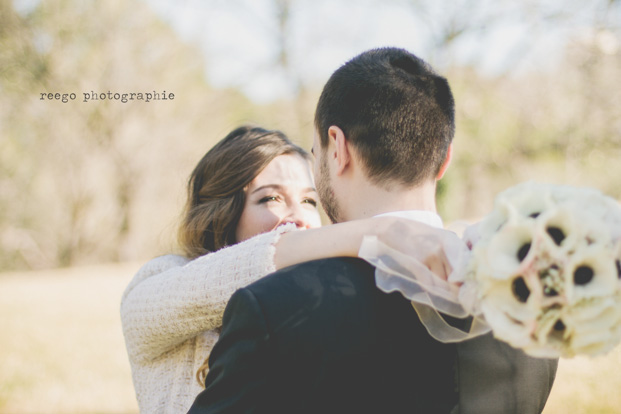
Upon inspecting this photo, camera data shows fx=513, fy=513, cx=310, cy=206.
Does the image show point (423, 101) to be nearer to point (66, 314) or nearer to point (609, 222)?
point (609, 222)

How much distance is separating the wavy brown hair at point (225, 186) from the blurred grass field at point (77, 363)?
3.65m

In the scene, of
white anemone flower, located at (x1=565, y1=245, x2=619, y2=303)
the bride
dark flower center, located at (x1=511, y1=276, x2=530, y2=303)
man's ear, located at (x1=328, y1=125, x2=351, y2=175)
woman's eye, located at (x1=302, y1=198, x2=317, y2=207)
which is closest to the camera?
white anemone flower, located at (x1=565, y1=245, x2=619, y2=303)

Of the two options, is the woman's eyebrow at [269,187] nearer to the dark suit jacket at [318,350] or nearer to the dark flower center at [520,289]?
the dark suit jacket at [318,350]

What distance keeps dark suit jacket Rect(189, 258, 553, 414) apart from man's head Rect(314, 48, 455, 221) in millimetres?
430

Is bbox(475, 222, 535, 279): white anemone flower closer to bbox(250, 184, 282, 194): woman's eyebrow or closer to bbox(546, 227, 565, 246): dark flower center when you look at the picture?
bbox(546, 227, 565, 246): dark flower center

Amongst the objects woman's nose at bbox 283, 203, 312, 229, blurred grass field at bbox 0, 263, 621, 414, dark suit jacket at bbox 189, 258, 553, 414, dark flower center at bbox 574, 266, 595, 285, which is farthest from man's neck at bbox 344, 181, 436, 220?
blurred grass field at bbox 0, 263, 621, 414

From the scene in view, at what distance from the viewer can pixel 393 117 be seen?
1.72m

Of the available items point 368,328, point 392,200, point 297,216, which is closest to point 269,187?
point 297,216

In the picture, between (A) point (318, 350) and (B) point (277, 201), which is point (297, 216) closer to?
(B) point (277, 201)

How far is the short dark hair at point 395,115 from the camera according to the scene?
1726 millimetres

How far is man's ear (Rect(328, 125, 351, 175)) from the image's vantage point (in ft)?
5.89

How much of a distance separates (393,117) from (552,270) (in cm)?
78

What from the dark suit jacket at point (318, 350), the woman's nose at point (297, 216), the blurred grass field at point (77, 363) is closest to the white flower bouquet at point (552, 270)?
the dark suit jacket at point (318, 350)

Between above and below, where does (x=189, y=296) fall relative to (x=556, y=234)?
above
